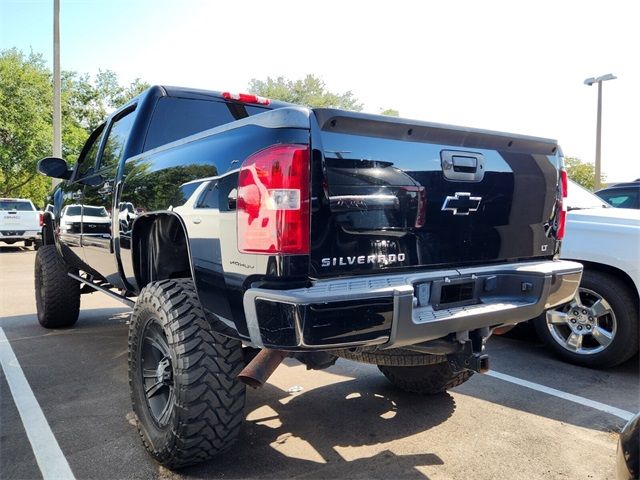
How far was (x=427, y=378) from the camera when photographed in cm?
337

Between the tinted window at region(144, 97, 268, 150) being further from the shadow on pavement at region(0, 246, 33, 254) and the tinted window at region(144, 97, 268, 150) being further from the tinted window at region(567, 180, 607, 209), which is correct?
the shadow on pavement at region(0, 246, 33, 254)

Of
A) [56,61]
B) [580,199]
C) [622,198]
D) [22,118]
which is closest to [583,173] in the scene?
[622,198]

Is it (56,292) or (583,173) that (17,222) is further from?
(583,173)

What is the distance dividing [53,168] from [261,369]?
13.0 feet

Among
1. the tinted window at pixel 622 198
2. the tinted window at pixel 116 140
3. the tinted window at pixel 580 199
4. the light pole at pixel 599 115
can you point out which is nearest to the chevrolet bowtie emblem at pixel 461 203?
the tinted window at pixel 116 140

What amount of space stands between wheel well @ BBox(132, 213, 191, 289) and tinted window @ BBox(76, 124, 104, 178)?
1.82 meters

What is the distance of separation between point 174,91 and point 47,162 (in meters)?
2.12

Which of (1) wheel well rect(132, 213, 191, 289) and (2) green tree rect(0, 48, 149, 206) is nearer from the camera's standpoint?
(1) wheel well rect(132, 213, 191, 289)

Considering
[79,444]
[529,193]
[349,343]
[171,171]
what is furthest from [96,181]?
[529,193]

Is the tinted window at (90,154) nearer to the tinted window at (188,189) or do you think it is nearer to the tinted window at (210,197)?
the tinted window at (188,189)

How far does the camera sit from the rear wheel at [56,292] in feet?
17.3

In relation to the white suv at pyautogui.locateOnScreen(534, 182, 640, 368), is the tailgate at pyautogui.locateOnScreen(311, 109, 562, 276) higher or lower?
higher

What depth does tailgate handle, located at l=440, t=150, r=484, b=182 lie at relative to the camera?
241cm

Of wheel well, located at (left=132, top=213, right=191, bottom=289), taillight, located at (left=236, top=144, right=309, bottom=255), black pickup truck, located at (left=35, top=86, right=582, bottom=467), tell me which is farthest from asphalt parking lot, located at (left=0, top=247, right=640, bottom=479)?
taillight, located at (left=236, top=144, right=309, bottom=255)
